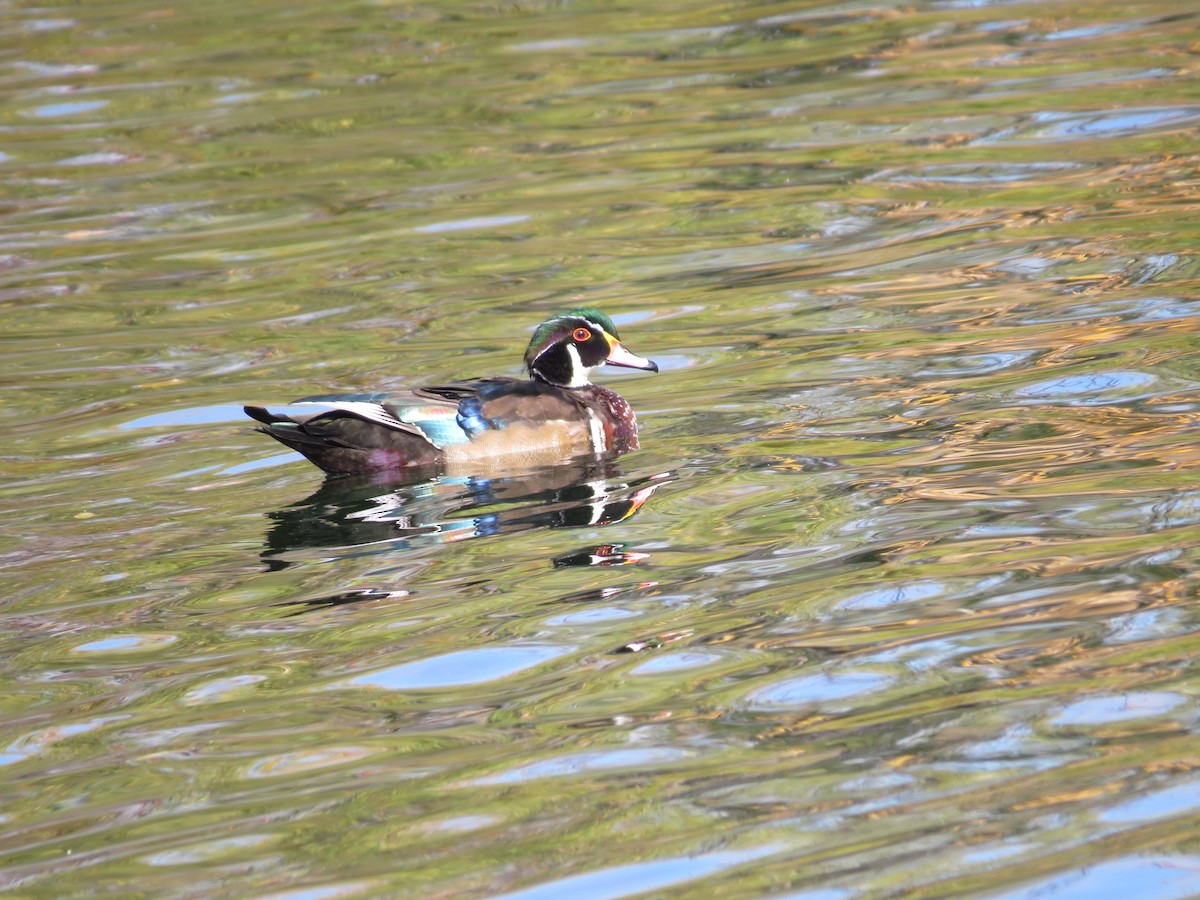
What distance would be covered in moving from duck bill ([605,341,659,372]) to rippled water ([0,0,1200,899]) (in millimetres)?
292

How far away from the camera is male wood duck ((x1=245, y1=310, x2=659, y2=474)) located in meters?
9.16

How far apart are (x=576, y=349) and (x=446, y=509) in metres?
1.83

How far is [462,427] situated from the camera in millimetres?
9375

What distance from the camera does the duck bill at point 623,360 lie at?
1012 centimetres

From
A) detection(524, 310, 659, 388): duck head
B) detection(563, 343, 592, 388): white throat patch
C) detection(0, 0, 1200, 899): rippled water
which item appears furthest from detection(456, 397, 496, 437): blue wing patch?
detection(563, 343, 592, 388): white throat patch

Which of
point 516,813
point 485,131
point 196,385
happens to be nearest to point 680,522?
point 516,813

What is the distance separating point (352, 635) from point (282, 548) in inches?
51.8

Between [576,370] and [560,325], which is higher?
[560,325]

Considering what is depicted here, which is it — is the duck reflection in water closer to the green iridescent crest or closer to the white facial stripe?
the white facial stripe

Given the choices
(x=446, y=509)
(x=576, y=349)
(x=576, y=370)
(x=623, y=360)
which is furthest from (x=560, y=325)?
(x=446, y=509)

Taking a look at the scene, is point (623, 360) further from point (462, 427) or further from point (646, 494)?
point (646, 494)

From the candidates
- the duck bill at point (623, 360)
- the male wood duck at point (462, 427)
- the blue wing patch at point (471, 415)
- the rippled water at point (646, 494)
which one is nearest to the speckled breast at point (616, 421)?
the male wood duck at point (462, 427)

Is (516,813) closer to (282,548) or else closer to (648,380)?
(282,548)

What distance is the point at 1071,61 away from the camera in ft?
55.3
